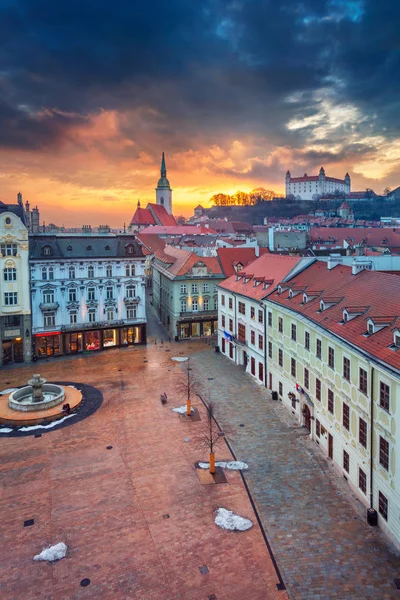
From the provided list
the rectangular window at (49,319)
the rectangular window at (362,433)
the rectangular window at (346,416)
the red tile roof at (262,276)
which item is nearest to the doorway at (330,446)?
the rectangular window at (346,416)

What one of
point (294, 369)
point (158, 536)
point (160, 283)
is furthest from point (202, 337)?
point (158, 536)

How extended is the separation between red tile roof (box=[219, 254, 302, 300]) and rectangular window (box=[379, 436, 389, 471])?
68.5 feet

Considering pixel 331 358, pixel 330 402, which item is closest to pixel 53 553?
pixel 330 402

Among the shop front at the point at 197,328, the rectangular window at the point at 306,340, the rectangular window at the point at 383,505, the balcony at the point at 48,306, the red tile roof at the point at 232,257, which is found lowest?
the rectangular window at the point at 383,505

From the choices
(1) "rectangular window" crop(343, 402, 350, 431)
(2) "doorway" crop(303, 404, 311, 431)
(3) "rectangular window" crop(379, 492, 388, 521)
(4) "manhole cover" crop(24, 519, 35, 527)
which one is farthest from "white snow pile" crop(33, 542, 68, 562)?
(2) "doorway" crop(303, 404, 311, 431)

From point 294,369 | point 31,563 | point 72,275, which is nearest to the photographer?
point 31,563

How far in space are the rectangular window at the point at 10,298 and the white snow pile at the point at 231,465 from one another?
3286 cm

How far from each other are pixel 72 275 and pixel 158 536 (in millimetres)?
38016

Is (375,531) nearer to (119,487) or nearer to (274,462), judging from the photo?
(274,462)

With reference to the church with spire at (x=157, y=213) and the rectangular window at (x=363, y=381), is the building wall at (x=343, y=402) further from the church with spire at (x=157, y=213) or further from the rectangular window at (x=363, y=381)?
the church with spire at (x=157, y=213)

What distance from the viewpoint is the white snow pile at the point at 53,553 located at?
742 inches

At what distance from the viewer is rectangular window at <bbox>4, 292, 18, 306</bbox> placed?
48.9 meters

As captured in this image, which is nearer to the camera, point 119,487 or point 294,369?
point 119,487

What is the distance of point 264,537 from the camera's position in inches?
791
